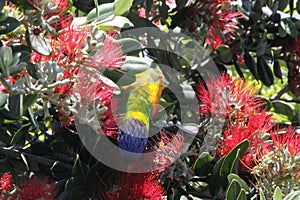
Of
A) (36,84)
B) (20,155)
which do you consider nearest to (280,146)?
(36,84)

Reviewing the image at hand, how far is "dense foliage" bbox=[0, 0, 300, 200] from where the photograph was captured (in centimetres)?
109

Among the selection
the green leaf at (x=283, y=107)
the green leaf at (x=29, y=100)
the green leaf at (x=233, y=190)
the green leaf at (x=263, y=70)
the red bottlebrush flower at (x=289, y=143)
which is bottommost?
the green leaf at (x=283, y=107)

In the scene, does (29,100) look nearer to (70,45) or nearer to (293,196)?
(70,45)

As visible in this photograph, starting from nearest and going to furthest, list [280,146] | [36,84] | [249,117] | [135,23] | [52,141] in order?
[36,84], [280,146], [249,117], [52,141], [135,23]

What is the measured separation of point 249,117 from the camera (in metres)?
1.33

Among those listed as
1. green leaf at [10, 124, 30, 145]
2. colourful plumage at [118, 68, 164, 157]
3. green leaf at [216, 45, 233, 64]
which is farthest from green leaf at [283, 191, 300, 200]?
green leaf at [216, 45, 233, 64]

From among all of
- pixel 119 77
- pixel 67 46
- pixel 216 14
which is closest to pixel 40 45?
pixel 67 46

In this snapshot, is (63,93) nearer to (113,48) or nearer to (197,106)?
(113,48)

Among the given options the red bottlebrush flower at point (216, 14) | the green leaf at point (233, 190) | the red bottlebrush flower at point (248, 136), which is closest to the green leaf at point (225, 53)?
the red bottlebrush flower at point (216, 14)

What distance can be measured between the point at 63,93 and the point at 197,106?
482 millimetres

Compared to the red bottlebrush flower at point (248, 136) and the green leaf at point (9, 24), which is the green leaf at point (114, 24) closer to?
the green leaf at point (9, 24)

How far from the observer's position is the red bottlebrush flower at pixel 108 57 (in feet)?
3.63

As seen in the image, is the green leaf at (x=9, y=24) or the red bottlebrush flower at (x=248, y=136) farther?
the red bottlebrush flower at (x=248, y=136)

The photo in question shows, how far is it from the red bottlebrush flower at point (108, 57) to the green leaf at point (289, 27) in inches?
29.9
